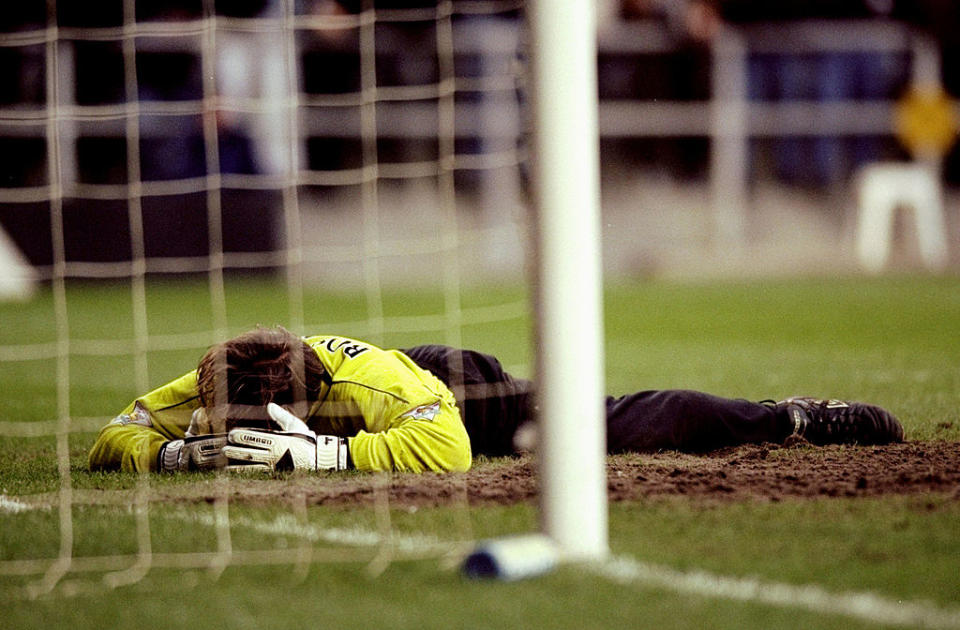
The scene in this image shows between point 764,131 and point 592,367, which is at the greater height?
point 764,131

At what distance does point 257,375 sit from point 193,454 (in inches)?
15.3

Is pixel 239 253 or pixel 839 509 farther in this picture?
pixel 239 253

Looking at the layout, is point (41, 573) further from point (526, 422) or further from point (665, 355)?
point (665, 355)

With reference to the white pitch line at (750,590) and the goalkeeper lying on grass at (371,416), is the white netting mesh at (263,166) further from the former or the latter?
the white pitch line at (750,590)

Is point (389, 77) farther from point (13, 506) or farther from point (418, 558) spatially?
point (418, 558)

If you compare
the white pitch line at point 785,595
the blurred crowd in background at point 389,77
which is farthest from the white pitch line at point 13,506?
the blurred crowd in background at point 389,77

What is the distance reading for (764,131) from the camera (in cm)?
1805

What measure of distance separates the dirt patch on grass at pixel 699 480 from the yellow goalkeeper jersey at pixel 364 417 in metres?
0.08

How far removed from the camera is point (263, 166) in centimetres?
1509

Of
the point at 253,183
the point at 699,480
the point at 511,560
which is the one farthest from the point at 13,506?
the point at 253,183

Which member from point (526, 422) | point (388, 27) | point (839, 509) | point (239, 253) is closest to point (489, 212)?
point (388, 27)

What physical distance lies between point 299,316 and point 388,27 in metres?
5.87

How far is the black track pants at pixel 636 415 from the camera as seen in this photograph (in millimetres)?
4656

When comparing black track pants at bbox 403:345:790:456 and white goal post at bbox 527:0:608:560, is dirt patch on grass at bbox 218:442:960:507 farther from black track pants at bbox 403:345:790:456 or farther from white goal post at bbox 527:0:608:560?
white goal post at bbox 527:0:608:560
